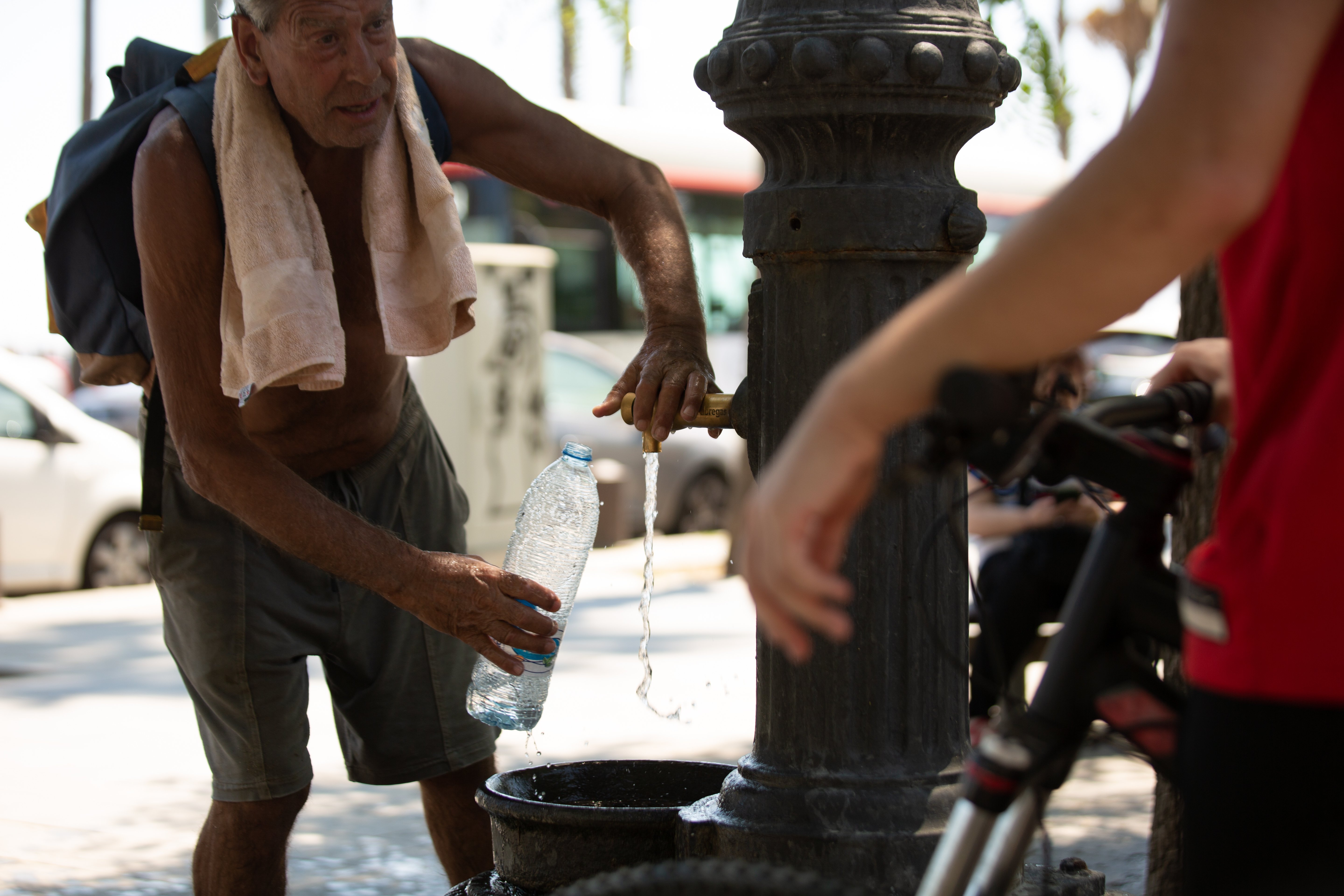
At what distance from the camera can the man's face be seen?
8.38 ft

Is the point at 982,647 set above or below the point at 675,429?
below

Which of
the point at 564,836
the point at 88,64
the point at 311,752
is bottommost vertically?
the point at 311,752

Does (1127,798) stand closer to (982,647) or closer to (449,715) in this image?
(982,647)

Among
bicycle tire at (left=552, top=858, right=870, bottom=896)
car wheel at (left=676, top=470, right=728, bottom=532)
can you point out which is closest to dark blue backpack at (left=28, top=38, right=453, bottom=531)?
bicycle tire at (left=552, top=858, right=870, bottom=896)

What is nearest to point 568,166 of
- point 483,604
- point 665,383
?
point 665,383

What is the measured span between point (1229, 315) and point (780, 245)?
1070 millimetres

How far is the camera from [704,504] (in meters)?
13.3

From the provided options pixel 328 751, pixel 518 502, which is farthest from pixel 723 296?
pixel 328 751

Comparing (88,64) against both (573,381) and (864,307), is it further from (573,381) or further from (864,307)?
(864,307)

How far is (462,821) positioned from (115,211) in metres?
1.41

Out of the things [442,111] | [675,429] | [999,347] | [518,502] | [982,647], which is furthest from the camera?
[518,502]

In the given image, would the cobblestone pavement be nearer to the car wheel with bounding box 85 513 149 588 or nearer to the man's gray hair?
the car wheel with bounding box 85 513 149 588

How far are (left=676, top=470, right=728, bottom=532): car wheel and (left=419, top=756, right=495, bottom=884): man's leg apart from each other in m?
9.82

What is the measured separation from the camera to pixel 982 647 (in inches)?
181
